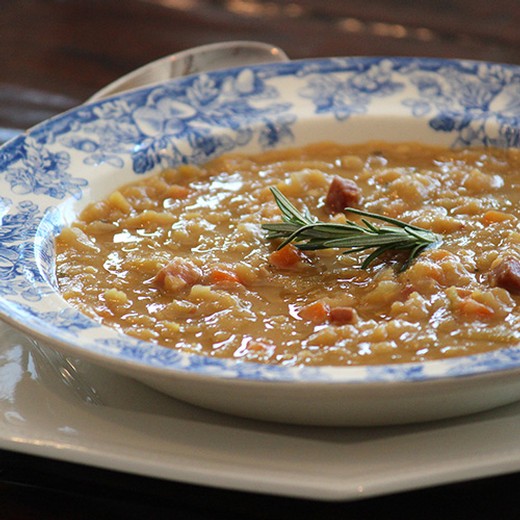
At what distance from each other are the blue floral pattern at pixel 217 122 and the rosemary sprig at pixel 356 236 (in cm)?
64

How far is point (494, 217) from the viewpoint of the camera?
268 cm

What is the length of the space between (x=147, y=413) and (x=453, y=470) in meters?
0.66

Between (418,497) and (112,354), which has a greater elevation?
(112,354)

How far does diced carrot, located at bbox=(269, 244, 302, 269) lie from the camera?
2477 mm

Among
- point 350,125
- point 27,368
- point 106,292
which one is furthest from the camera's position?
point 350,125

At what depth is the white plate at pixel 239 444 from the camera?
5.85ft

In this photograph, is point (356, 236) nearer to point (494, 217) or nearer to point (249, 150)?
point (494, 217)

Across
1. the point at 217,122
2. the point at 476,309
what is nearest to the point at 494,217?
the point at 476,309

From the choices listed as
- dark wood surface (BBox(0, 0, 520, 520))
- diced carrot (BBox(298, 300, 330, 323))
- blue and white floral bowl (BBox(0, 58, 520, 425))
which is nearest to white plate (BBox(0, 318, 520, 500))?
blue and white floral bowl (BBox(0, 58, 520, 425))

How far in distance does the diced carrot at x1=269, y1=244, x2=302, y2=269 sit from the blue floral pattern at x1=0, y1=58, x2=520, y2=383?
23.1 inches

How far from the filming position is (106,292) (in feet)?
7.77

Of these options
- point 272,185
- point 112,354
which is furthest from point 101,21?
point 112,354

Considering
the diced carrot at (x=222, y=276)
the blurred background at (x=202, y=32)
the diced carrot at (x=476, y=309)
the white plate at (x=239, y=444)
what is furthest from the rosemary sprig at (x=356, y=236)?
the blurred background at (x=202, y=32)

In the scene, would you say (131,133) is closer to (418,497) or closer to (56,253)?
(56,253)
